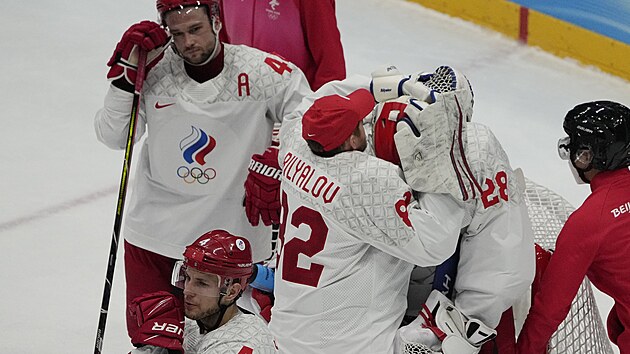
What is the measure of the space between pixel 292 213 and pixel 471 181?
0.40 meters

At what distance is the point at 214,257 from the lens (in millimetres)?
2508

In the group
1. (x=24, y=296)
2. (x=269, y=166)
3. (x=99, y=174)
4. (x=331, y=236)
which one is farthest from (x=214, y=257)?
(x=99, y=174)

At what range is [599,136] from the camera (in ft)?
9.24

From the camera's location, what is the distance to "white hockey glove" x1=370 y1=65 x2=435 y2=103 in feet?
9.07

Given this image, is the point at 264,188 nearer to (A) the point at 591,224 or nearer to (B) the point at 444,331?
(B) the point at 444,331

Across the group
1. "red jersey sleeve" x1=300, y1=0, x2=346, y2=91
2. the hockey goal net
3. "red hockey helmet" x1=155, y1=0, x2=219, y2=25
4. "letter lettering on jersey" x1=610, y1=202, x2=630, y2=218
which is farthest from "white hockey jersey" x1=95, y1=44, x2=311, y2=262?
"letter lettering on jersey" x1=610, y1=202, x2=630, y2=218

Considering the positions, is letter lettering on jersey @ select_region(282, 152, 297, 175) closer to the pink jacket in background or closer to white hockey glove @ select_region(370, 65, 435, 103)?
white hockey glove @ select_region(370, 65, 435, 103)

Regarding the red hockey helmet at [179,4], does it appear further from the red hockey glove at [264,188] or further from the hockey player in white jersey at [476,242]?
the hockey player in white jersey at [476,242]

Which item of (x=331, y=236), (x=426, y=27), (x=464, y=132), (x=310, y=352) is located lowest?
(x=426, y=27)

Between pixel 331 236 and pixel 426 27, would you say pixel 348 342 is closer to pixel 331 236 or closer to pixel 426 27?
pixel 331 236

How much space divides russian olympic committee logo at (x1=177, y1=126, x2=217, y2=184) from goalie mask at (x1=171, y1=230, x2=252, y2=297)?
0.76 m

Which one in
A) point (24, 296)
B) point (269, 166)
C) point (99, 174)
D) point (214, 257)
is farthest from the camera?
point (99, 174)

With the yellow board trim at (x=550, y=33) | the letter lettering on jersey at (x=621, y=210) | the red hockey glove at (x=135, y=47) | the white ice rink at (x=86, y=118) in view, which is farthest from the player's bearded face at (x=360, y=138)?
the yellow board trim at (x=550, y=33)

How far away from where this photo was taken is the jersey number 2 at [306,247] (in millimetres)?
2775
